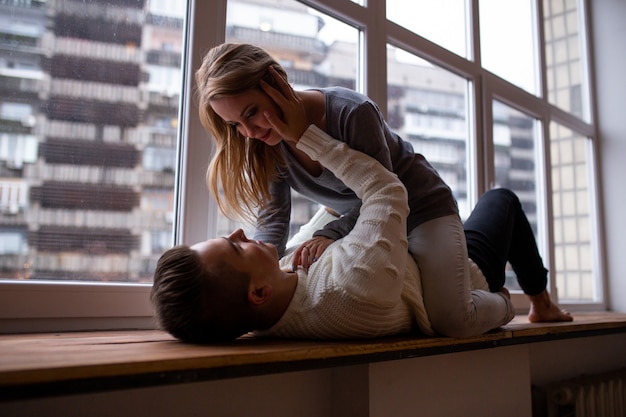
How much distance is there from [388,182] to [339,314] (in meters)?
0.30

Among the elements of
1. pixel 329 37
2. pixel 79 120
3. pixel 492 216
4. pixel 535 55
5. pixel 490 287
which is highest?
pixel 535 55

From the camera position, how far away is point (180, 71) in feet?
4.75

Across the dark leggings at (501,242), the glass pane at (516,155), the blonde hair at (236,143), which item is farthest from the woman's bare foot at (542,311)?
the blonde hair at (236,143)

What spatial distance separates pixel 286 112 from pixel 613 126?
284 centimetres

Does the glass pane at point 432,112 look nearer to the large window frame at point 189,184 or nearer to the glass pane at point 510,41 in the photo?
the large window frame at point 189,184

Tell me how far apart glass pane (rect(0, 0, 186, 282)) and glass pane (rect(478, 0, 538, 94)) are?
5.80 feet

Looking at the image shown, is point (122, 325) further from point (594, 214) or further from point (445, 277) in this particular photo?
point (594, 214)

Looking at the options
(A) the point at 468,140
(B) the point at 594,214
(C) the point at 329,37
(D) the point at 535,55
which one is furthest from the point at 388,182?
(B) the point at 594,214

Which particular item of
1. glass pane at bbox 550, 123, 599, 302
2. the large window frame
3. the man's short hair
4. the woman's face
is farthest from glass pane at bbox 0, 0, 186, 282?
glass pane at bbox 550, 123, 599, 302

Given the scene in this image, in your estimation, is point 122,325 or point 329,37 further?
point 329,37

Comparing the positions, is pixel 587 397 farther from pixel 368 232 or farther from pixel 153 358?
pixel 153 358

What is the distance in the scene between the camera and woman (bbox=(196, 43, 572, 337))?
1.17m

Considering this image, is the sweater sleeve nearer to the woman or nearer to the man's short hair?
the woman

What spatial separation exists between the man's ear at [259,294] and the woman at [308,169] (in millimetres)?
169
